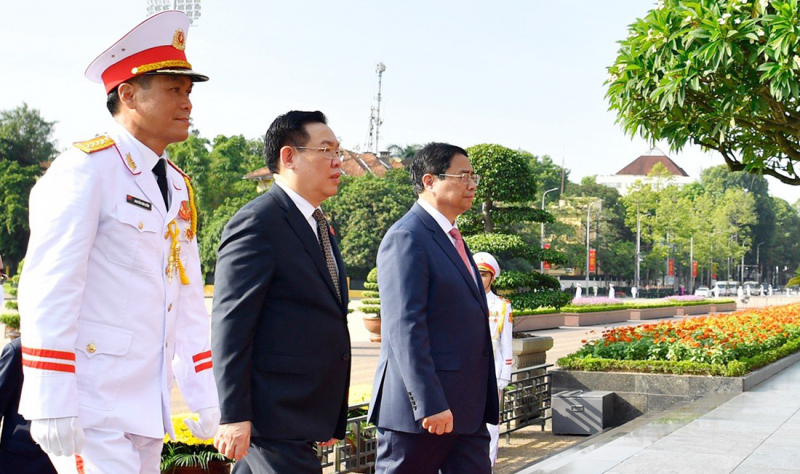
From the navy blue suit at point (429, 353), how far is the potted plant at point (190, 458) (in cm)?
106

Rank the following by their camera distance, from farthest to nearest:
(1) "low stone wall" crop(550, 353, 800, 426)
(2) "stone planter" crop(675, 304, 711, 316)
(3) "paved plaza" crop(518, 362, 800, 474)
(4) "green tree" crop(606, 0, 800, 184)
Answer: (2) "stone planter" crop(675, 304, 711, 316)
(1) "low stone wall" crop(550, 353, 800, 426)
(4) "green tree" crop(606, 0, 800, 184)
(3) "paved plaza" crop(518, 362, 800, 474)

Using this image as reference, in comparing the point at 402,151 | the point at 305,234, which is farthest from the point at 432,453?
the point at 402,151

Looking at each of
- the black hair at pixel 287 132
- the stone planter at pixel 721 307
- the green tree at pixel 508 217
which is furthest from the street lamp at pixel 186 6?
the stone planter at pixel 721 307

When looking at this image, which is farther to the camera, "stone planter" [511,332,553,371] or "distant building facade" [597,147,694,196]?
"distant building facade" [597,147,694,196]

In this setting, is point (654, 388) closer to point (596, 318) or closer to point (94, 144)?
point (94, 144)

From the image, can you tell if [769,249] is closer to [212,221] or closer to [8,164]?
[212,221]

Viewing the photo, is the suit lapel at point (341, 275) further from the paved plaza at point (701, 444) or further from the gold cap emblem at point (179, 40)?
the paved plaza at point (701, 444)

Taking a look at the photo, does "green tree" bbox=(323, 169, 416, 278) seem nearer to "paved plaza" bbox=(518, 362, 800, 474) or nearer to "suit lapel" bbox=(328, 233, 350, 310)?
"paved plaza" bbox=(518, 362, 800, 474)

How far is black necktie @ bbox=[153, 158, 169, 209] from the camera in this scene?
112 inches

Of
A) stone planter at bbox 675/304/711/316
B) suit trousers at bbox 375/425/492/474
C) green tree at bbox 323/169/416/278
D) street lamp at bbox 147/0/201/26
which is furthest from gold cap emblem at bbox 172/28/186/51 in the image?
green tree at bbox 323/169/416/278

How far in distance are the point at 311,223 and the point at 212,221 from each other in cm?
4794

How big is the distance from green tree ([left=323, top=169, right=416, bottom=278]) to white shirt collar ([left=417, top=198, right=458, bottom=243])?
43581mm

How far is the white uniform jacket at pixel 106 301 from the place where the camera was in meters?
2.35

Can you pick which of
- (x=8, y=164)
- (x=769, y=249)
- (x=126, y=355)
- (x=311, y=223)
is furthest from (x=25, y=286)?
(x=769, y=249)
